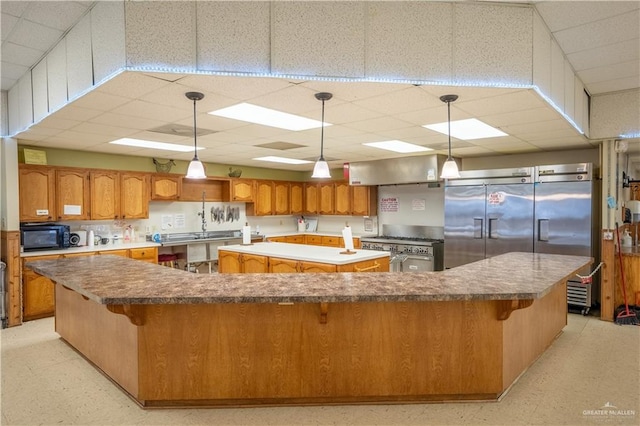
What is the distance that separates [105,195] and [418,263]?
16.3 ft

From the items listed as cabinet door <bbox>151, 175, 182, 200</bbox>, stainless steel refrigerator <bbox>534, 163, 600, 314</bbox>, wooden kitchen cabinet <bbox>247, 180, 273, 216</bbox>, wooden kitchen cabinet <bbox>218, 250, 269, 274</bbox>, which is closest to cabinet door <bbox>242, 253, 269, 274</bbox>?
wooden kitchen cabinet <bbox>218, 250, 269, 274</bbox>

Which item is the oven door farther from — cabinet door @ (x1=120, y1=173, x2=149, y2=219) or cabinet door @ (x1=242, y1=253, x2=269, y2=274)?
cabinet door @ (x1=120, y1=173, x2=149, y2=219)

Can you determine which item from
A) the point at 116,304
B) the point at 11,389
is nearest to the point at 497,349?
the point at 116,304

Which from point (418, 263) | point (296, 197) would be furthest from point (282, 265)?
point (296, 197)

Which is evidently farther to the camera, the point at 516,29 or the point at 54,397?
the point at 54,397

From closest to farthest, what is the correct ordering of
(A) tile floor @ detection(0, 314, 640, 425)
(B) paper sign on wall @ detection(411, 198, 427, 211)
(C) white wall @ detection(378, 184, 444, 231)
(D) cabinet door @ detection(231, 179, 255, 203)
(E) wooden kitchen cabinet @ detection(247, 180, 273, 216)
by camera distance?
1. (A) tile floor @ detection(0, 314, 640, 425)
2. (C) white wall @ detection(378, 184, 444, 231)
3. (B) paper sign on wall @ detection(411, 198, 427, 211)
4. (D) cabinet door @ detection(231, 179, 255, 203)
5. (E) wooden kitchen cabinet @ detection(247, 180, 273, 216)

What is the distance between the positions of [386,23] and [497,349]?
7.59ft

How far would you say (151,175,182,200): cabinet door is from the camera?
20.2ft

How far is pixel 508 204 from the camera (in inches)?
206

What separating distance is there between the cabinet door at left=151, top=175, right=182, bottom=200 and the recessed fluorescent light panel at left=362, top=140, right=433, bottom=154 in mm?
3422

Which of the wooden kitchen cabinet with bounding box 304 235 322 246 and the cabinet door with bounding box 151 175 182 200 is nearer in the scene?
the cabinet door with bounding box 151 175 182 200

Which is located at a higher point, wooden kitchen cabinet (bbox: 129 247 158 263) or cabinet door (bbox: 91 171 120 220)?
cabinet door (bbox: 91 171 120 220)

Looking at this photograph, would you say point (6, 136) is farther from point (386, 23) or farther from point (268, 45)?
point (386, 23)

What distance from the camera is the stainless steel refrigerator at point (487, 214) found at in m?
5.11
